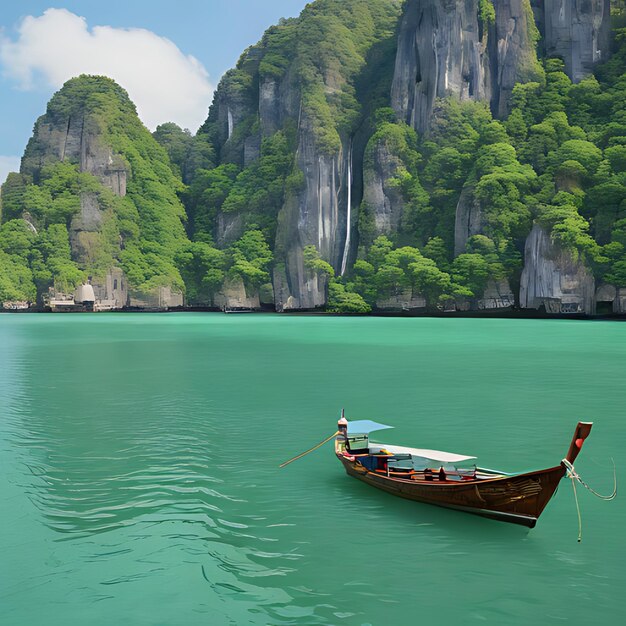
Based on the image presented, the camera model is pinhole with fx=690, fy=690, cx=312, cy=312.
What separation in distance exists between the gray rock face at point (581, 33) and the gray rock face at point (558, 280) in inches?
1234

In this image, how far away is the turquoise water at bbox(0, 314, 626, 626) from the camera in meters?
8.52

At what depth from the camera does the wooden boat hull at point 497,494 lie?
10.2 m

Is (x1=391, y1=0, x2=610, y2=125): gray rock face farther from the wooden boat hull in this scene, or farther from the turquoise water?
the wooden boat hull

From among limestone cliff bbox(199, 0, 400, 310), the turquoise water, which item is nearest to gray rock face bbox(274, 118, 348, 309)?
limestone cliff bbox(199, 0, 400, 310)

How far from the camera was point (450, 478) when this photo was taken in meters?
12.0

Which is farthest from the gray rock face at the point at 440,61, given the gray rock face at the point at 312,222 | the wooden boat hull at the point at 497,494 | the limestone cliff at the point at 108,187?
the wooden boat hull at the point at 497,494

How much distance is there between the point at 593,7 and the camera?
92438 millimetres

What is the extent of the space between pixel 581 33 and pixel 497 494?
325 feet

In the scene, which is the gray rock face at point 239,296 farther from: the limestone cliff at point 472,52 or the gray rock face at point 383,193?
the limestone cliff at point 472,52

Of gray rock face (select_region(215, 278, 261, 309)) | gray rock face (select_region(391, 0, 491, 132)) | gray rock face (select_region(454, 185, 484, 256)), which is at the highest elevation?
gray rock face (select_region(391, 0, 491, 132))

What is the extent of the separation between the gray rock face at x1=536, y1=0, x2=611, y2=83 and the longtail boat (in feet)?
308

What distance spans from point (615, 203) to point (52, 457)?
2996 inches

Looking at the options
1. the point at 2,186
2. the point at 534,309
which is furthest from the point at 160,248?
the point at 534,309

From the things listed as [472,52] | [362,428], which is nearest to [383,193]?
[472,52]
